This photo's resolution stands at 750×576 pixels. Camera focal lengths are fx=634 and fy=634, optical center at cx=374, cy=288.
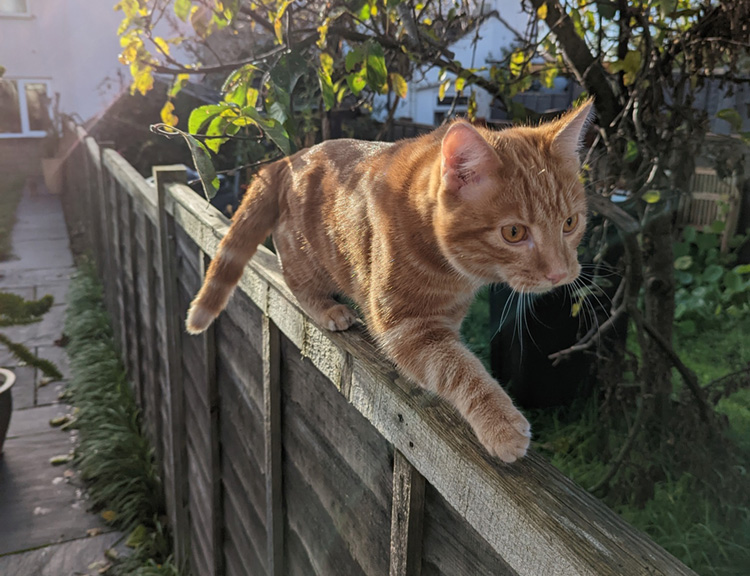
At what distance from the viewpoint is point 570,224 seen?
127cm

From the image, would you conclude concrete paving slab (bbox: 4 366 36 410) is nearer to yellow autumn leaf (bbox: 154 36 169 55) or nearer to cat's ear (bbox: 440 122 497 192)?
yellow autumn leaf (bbox: 154 36 169 55)

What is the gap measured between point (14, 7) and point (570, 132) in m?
14.5

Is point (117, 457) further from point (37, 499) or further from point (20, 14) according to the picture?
point (20, 14)

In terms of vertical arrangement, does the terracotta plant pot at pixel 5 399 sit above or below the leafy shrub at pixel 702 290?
below

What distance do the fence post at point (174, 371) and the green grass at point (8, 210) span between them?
185 inches

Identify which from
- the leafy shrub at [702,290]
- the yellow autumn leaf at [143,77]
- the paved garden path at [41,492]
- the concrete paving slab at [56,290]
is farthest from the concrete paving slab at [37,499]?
the leafy shrub at [702,290]

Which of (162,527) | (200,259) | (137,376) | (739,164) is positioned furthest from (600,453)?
(137,376)

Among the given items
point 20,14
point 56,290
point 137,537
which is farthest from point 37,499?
point 20,14

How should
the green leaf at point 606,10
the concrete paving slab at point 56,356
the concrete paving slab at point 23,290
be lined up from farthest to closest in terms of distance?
the concrete paving slab at point 23,290 < the concrete paving slab at point 56,356 < the green leaf at point 606,10

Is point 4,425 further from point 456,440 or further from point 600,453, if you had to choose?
point 456,440

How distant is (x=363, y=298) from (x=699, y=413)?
1.80 m

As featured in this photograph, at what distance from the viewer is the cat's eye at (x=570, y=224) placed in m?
1.26

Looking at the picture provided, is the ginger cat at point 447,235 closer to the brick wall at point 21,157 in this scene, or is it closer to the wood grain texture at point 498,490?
the wood grain texture at point 498,490

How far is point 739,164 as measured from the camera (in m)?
2.24
